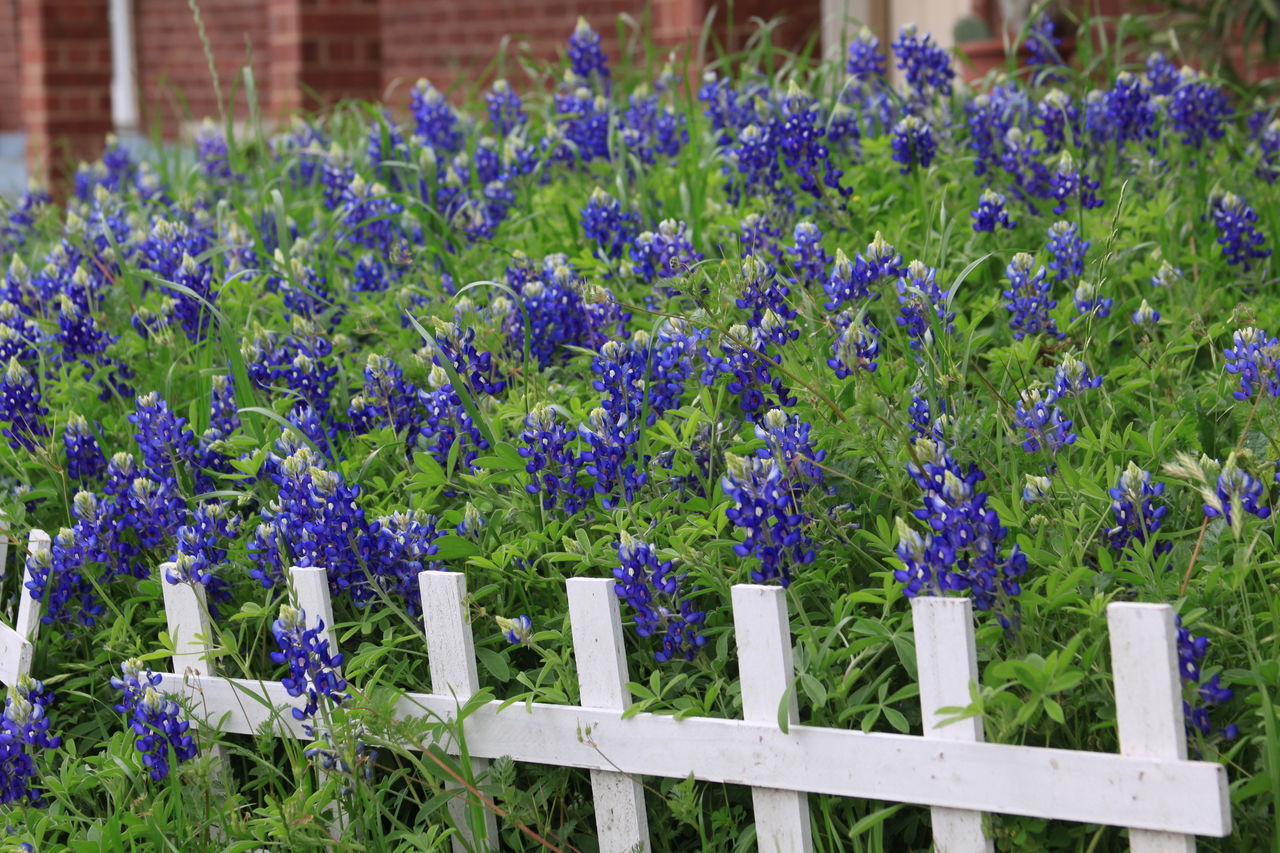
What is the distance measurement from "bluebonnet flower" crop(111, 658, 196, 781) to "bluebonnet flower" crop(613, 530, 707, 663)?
0.72 meters

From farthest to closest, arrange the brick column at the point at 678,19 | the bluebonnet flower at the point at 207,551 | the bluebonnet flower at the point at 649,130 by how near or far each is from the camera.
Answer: the brick column at the point at 678,19 < the bluebonnet flower at the point at 649,130 < the bluebonnet flower at the point at 207,551

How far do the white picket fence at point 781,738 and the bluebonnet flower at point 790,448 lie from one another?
0.24m

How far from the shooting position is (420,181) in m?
3.70

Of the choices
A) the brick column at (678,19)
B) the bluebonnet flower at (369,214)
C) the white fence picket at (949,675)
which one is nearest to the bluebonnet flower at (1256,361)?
the white fence picket at (949,675)

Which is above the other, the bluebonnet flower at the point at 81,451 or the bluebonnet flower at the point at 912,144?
the bluebonnet flower at the point at 912,144

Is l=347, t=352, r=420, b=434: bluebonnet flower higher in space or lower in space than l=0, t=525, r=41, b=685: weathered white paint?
higher

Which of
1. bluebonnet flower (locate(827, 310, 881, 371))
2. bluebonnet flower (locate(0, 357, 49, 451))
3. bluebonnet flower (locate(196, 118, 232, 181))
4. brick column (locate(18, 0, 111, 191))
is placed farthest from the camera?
brick column (locate(18, 0, 111, 191))

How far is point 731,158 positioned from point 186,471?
4.96 feet

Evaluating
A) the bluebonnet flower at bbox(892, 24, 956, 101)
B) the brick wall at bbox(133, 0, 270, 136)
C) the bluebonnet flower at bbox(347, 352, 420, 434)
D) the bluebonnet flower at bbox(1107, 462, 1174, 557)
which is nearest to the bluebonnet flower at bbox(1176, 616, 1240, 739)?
the bluebonnet flower at bbox(1107, 462, 1174, 557)

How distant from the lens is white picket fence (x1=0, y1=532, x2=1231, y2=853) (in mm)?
1605

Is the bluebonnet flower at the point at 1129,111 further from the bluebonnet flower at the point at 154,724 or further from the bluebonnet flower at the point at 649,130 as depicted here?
the bluebonnet flower at the point at 154,724

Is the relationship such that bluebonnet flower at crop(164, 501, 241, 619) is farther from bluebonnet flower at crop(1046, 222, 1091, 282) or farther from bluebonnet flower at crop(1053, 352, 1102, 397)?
bluebonnet flower at crop(1046, 222, 1091, 282)

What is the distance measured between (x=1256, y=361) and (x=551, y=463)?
108cm

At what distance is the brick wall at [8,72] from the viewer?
544 inches
